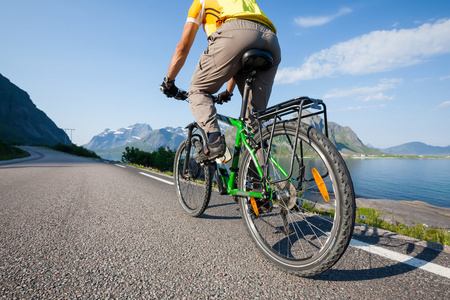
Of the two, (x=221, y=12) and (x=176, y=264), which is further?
(x=221, y=12)

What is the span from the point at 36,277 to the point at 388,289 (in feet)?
6.85

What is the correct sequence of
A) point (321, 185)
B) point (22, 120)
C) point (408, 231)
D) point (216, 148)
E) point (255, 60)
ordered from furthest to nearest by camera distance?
point (22, 120) → point (408, 231) → point (216, 148) → point (255, 60) → point (321, 185)

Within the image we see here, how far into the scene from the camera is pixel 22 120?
512ft

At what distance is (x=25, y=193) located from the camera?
3.81 m

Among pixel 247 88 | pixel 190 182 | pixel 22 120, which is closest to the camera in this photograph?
pixel 247 88

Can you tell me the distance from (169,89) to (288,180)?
200cm

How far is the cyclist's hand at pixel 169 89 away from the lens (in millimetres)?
2883

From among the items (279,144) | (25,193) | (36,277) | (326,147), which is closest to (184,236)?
(36,277)

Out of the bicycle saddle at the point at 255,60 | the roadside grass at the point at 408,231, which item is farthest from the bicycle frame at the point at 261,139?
the roadside grass at the point at 408,231

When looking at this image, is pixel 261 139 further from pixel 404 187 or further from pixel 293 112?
pixel 404 187

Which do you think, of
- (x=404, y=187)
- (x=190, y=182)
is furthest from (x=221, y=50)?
(x=404, y=187)

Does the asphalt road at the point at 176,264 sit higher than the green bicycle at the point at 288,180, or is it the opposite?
the green bicycle at the point at 288,180

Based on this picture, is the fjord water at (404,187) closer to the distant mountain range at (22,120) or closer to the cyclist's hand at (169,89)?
the cyclist's hand at (169,89)

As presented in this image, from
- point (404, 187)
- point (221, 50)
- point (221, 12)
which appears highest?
point (221, 12)
